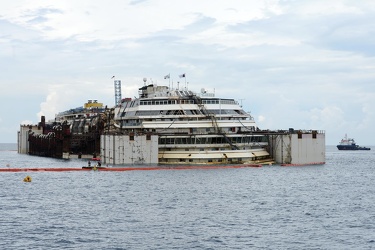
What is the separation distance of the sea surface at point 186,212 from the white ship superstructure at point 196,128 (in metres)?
7.60

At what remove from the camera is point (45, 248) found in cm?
4638

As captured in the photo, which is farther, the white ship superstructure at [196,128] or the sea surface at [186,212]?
the white ship superstructure at [196,128]

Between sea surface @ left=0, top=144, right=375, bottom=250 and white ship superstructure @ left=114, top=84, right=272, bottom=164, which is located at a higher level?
white ship superstructure @ left=114, top=84, right=272, bottom=164

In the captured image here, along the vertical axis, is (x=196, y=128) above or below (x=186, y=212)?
above

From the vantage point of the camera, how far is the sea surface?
49219 mm

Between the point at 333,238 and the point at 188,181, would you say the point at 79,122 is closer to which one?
the point at 188,181

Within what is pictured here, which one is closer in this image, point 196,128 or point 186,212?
point 186,212

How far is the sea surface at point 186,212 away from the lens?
49.2 meters

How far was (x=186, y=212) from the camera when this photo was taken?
62.3 meters

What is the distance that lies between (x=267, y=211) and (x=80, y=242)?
72.5 feet

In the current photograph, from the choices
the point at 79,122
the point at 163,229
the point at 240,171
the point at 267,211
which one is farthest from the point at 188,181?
the point at 79,122

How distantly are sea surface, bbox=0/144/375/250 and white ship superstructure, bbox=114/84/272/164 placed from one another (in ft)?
24.9

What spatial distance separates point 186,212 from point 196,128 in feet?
159

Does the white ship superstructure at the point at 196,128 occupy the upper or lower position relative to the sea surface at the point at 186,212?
upper
